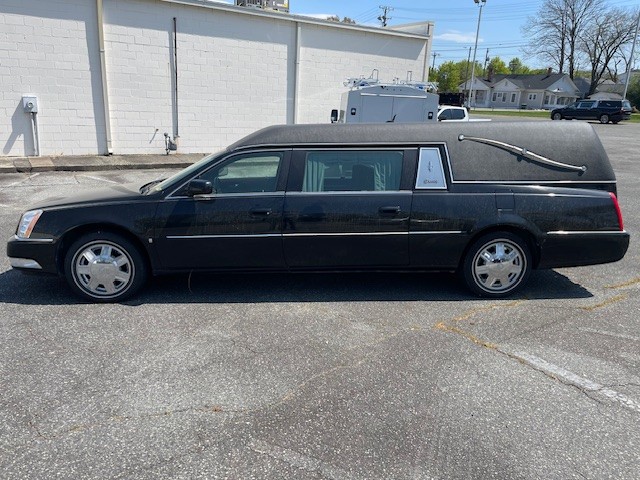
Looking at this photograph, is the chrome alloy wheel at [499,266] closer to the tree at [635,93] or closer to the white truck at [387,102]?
the white truck at [387,102]

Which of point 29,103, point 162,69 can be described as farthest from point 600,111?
point 29,103

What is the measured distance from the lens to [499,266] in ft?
15.6

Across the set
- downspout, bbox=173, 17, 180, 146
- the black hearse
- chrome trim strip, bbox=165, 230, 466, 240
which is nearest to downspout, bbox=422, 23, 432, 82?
downspout, bbox=173, 17, 180, 146

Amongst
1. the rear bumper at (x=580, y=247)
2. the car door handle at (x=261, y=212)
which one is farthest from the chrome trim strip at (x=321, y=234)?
the rear bumper at (x=580, y=247)

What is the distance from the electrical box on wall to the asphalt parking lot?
8.80 m

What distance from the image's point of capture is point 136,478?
2439 millimetres

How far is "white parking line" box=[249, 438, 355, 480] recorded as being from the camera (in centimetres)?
249

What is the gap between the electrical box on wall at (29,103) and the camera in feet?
40.2

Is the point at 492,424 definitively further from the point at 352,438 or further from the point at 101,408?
the point at 101,408

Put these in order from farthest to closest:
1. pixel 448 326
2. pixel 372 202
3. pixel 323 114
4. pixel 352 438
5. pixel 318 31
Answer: pixel 323 114 < pixel 318 31 < pixel 372 202 < pixel 448 326 < pixel 352 438

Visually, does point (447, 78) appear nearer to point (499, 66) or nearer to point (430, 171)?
point (499, 66)

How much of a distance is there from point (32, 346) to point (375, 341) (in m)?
2.57

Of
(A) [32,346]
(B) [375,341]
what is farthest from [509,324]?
(A) [32,346]

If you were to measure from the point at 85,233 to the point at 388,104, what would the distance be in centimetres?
1072
